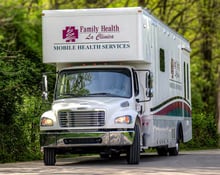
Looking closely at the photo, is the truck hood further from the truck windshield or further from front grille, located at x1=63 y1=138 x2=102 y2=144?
front grille, located at x1=63 y1=138 x2=102 y2=144

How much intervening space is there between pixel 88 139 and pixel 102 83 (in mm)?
1772

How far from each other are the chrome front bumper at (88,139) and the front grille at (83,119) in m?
0.22

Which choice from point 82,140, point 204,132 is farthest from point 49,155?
point 204,132

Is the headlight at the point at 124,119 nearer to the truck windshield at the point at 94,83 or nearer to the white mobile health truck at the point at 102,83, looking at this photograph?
the white mobile health truck at the point at 102,83

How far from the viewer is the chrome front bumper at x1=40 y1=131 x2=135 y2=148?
1869 centimetres

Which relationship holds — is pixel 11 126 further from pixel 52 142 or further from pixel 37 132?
pixel 52 142

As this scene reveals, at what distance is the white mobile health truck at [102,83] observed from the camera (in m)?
18.9

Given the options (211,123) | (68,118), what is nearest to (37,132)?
(68,118)

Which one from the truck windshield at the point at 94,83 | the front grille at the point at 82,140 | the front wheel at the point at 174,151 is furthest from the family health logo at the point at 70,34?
the front wheel at the point at 174,151

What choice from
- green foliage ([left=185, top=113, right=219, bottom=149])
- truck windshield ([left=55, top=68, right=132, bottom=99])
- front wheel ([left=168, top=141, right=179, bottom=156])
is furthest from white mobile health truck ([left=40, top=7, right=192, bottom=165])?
green foliage ([left=185, top=113, right=219, bottom=149])

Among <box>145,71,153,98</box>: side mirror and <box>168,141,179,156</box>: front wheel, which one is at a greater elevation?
<box>145,71,153,98</box>: side mirror

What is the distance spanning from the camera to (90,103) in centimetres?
1908

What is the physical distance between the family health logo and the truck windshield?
0.83m

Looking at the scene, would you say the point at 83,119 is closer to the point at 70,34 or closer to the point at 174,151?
the point at 70,34
